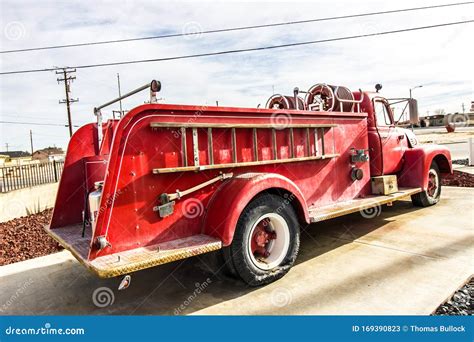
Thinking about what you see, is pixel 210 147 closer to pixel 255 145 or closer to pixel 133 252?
pixel 255 145

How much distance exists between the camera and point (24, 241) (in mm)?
6301

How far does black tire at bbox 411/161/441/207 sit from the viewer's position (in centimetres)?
683

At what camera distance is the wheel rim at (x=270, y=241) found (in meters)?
3.90

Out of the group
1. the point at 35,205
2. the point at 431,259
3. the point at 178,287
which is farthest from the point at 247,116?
the point at 35,205

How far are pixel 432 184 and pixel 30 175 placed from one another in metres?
11.4

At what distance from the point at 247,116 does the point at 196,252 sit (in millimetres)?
1635

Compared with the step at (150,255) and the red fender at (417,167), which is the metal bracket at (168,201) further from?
the red fender at (417,167)

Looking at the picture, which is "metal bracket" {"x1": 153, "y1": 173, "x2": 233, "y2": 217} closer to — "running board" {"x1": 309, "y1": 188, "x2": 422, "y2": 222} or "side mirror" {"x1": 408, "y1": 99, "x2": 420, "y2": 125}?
"running board" {"x1": 309, "y1": 188, "x2": 422, "y2": 222}

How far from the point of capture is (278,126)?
4.31 m

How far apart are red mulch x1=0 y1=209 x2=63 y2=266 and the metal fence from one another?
3.12 metres

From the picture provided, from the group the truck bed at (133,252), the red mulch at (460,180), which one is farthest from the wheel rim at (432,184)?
the truck bed at (133,252)

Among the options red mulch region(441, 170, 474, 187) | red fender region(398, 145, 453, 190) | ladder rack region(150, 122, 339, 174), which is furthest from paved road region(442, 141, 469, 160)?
ladder rack region(150, 122, 339, 174)

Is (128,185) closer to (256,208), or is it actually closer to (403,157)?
(256,208)

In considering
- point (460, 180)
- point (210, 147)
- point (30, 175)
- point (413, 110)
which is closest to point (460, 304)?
point (210, 147)
